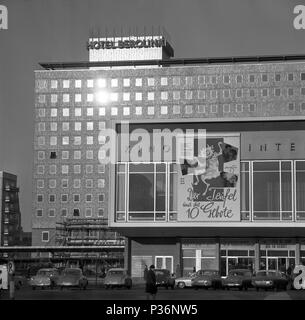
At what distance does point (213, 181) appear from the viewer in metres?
48.3

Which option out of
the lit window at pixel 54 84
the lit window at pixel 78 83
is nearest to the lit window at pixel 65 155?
the lit window at pixel 54 84

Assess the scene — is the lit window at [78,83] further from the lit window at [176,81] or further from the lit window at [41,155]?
the lit window at [176,81]

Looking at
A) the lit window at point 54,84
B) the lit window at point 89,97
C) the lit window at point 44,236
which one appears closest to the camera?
the lit window at point 44,236

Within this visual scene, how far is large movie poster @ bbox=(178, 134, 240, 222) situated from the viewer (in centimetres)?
4800

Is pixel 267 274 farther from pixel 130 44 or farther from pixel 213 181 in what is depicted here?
pixel 130 44

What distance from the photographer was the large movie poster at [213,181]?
48.0m

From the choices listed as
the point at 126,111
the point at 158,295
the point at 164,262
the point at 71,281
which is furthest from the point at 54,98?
the point at 158,295

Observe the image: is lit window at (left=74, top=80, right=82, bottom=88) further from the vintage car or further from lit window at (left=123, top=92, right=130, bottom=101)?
the vintage car

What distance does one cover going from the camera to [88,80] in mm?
134750
